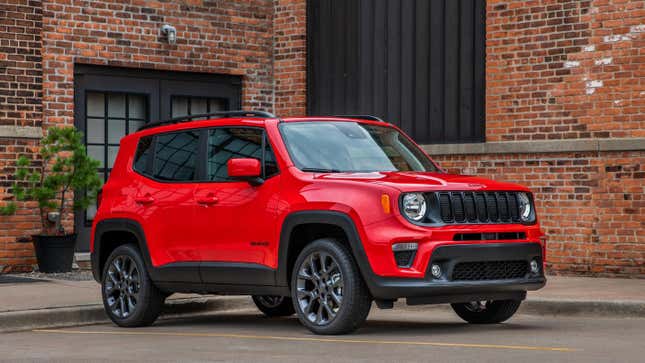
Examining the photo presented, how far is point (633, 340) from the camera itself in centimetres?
927

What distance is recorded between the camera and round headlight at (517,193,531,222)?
394 inches

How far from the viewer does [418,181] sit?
31.2 ft

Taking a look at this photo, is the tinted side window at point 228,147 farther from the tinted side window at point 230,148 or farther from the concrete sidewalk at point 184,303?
the concrete sidewalk at point 184,303

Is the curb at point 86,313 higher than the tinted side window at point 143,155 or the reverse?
the reverse

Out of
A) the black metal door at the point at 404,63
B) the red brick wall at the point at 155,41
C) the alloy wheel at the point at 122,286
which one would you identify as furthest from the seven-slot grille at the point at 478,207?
the red brick wall at the point at 155,41

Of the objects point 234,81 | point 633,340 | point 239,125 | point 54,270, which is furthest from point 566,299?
point 234,81

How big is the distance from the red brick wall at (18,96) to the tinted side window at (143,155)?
4951 millimetres

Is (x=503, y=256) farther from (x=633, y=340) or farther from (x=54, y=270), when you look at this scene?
(x=54, y=270)

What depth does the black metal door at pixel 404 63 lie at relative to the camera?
16.8 metres

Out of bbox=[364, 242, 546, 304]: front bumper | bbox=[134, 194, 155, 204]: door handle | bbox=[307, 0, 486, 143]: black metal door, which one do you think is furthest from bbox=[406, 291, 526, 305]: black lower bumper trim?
bbox=[307, 0, 486, 143]: black metal door

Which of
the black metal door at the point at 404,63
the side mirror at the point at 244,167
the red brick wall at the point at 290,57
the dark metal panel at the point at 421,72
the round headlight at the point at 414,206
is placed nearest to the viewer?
the round headlight at the point at 414,206

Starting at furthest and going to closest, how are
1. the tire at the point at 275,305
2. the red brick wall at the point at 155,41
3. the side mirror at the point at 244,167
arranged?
the red brick wall at the point at 155,41, the tire at the point at 275,305, the side mirror at the point at 244,167

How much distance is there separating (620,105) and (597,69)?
1.87 ft

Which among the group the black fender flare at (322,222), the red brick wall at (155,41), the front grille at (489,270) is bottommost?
the front grille at (489,270)
